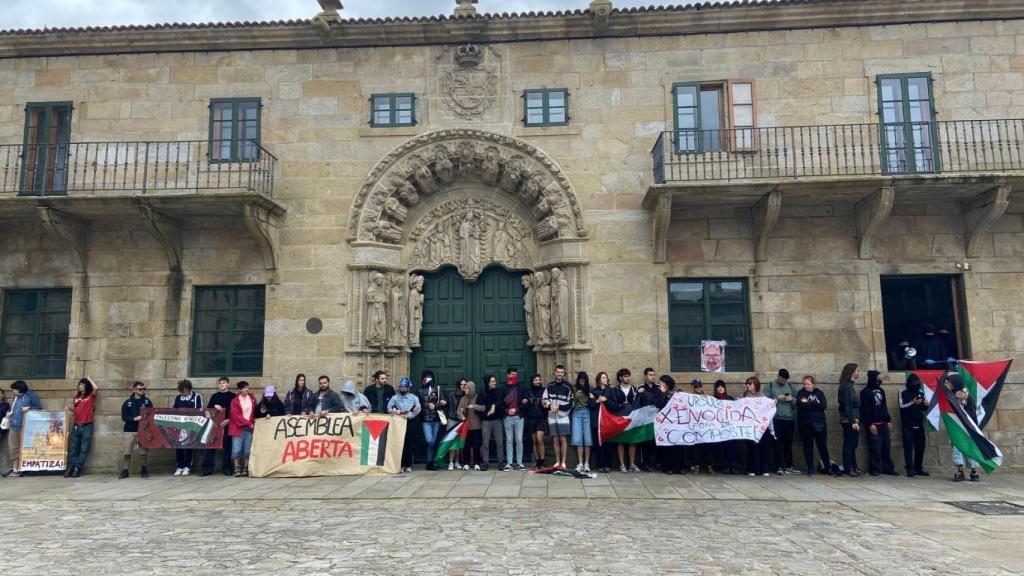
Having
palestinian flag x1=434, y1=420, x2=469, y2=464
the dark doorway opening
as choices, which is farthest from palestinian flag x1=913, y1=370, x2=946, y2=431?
palestinian flag x1=434, y1=420, x2=469, y2=464

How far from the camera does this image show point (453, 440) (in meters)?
11.6

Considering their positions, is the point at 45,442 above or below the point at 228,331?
below

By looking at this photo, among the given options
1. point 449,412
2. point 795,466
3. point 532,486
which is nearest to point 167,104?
point 449,412

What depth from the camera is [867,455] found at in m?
11.5

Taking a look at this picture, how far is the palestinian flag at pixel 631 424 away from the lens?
11.1m

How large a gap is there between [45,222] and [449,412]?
26.6 feet

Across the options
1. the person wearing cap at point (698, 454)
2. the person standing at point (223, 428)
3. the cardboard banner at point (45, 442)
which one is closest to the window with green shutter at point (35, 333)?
the cardboard banner at point (45, 442)

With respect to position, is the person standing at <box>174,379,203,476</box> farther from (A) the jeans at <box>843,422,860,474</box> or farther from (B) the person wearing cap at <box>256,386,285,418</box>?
(A) the jeans at <box>843,422,860,474</box>

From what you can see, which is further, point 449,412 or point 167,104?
point 167,104

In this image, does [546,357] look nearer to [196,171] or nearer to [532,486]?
[532,486]

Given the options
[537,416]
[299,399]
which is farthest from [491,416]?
[299,399]

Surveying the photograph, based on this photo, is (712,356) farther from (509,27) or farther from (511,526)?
(509,27)

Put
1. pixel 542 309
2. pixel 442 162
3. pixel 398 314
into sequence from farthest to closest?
1. pixel 442 162
2. pixel 398 314
3. pixel 542 309

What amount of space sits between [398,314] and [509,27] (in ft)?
19.6
